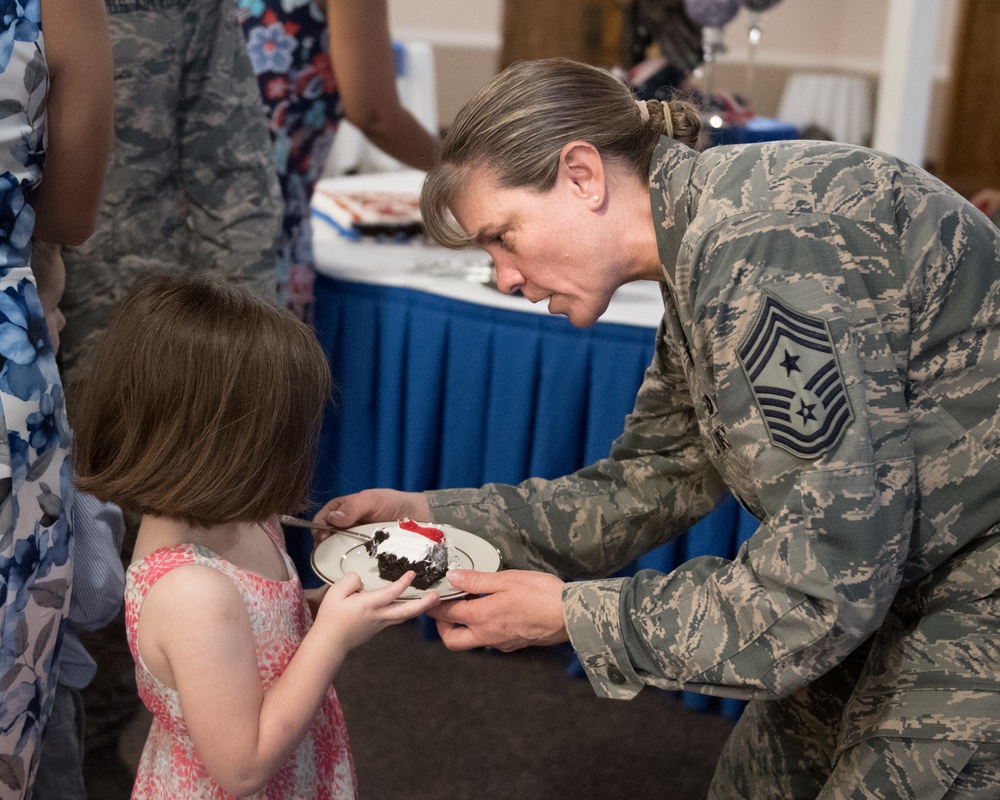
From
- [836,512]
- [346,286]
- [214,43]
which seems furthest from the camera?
[346,286]

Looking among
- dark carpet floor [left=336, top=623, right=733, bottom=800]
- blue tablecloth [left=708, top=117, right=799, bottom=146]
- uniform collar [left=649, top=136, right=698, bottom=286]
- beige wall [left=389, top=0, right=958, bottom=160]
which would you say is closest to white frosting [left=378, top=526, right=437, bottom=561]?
uniform collar [left=649, top=136, right=698, bottom=286]

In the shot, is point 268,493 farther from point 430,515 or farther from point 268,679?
point 430,515

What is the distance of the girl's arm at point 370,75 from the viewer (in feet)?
7.47

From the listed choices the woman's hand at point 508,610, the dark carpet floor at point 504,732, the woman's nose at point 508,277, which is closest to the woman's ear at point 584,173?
the woman's nose at point 508,277

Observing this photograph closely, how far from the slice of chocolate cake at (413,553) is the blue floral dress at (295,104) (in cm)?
121

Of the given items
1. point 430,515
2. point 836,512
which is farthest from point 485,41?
point 836,512

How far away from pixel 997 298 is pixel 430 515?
0.73 m

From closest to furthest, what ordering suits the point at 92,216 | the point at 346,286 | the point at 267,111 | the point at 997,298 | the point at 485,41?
the point at 997,298 → the point at 92,216 → the point at 267,111 → the point at 346,286 → the point at 485,41

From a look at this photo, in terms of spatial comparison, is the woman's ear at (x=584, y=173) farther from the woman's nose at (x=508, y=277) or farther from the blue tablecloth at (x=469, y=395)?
the blue tablecloth at (x=469, y=395)

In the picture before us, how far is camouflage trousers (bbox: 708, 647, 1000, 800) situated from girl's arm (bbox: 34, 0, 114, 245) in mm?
1024

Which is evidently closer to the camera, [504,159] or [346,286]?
[504,159]

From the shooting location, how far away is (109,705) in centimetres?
192

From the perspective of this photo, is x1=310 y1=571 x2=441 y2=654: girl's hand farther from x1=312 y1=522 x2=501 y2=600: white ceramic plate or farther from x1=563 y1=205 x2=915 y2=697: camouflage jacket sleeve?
x1=563 y1=205 x2=915 y2=697: camouflage jacket sleeve

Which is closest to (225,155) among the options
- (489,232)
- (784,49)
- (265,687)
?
(489,232)
